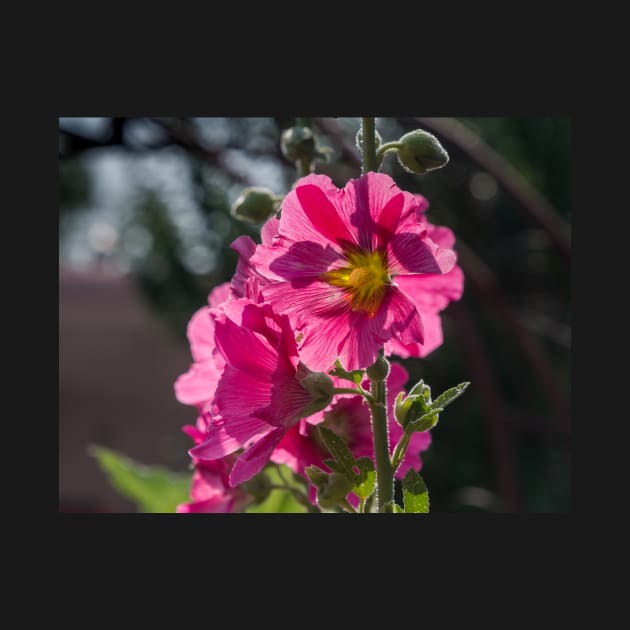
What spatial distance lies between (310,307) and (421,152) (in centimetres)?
12

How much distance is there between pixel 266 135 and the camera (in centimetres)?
159

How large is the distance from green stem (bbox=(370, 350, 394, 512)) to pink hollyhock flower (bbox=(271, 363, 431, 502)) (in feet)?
0.16

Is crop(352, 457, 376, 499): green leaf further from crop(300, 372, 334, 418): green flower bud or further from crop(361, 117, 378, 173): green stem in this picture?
crop(361, 117, 378, 173): green stem

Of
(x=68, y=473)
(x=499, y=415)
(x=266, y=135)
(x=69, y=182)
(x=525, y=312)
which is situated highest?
(x=69, y=182)

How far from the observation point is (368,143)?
16.6 inches

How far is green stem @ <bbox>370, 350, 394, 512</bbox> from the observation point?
1.34 feet

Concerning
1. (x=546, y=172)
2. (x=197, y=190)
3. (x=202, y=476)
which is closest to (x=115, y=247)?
(x=197, y=190)

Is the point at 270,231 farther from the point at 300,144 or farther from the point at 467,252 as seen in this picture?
the point at 467,252

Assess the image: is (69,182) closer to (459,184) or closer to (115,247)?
(115,247)

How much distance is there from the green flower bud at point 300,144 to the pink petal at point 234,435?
0.19 metres

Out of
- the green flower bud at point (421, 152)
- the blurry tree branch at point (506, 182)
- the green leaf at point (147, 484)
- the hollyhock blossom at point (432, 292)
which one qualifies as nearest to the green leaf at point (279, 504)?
the green leaf at point (147, 484)

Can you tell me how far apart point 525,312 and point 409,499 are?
1.93m

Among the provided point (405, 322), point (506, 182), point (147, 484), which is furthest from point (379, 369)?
point (506, 182)

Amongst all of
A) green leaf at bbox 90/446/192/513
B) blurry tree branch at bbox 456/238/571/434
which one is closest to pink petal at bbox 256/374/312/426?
green leaf at bbox 90/446/192/513
